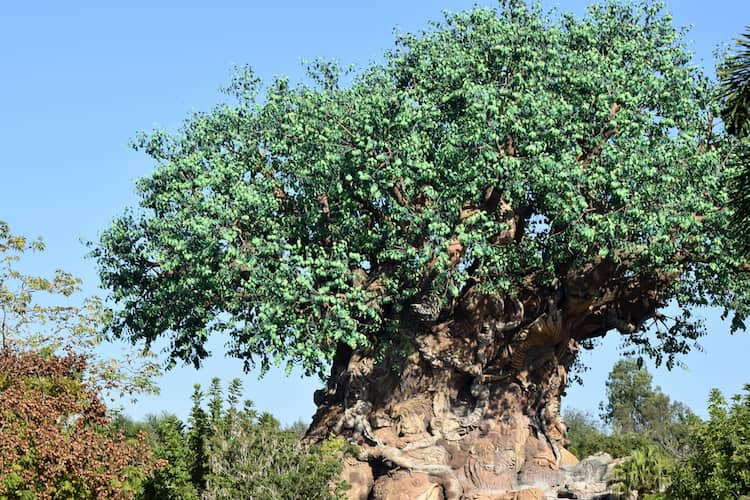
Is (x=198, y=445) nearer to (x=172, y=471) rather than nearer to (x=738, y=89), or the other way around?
(x=172, y=471)

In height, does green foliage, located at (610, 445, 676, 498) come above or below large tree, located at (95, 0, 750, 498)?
below

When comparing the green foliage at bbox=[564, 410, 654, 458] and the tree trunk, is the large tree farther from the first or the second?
the green foliage at bbox=[564, 410, 654, 458]

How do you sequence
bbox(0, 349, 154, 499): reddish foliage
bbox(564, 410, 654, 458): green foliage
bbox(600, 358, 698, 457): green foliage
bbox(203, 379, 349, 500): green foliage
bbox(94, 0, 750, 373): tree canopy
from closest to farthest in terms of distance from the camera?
bbox(0, 349, 154, 499): reddish foliage
bbox(203, 379, 349, 500): green foliage
bbox(94, 0, 750, 373): tree canopy
bbox(564, 410, 654, 458): green foliage
bbox(600, 358, 698, 457): green foliage

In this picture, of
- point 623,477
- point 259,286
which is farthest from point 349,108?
point 623,477

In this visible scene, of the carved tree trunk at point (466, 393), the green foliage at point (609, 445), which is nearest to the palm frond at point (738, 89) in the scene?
the carved tree trunk at point (466, 393)

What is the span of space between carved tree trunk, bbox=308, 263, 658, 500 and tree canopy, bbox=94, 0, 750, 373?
0.27 metres

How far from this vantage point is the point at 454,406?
109ft

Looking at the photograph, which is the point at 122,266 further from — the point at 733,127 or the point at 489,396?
the point at 733,127

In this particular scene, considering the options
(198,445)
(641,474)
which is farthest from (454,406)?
(198,445)

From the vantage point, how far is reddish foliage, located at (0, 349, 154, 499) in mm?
21219

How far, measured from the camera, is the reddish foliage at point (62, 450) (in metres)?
21.2

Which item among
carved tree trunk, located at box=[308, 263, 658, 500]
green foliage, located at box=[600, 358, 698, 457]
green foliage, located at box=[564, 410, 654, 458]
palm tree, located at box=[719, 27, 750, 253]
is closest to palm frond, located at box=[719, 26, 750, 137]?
palm tree, located at box=[719, 27, 750, 253]

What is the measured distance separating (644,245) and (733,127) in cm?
1496

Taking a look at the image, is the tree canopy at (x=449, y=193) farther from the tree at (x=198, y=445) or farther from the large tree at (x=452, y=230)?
the tree at (x=198, y=445)
